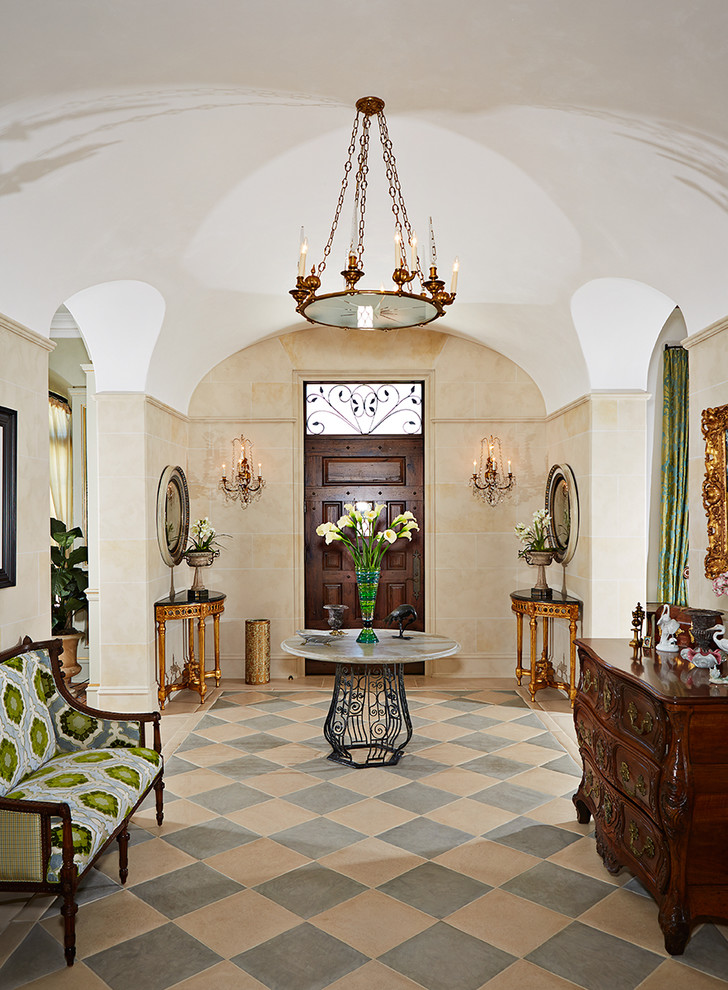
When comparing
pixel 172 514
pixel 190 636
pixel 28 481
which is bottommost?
pixel 190 636

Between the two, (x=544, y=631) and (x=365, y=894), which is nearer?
(x=365, y=894)

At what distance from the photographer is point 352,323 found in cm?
408

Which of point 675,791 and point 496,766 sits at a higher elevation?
point 675,791

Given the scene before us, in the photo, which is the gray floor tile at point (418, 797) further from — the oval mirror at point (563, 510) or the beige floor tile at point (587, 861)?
the oval mirror at point (563, 510)

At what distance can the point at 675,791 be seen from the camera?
2.74m

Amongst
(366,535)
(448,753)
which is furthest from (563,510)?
(448,753)

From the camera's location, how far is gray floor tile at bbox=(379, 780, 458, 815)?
4172mm

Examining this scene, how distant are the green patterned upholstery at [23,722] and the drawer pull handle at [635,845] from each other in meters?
2.53

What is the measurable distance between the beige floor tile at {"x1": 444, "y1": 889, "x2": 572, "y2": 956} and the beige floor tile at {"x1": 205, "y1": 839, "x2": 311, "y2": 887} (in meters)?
0.83

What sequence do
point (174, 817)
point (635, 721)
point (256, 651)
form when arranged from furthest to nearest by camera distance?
point (256, 651) → point (174, 817) → point (635, 721)

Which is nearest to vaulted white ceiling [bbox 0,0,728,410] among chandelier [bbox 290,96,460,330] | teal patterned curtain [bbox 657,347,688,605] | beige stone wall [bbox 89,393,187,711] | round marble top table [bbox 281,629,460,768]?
Answer: chandelier [bbox 290,96,460,330]

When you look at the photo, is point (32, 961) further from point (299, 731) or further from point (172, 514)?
point (172, 514)

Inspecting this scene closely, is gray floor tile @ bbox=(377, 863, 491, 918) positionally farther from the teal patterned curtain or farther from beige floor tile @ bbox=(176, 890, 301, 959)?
the teal patterned curtain

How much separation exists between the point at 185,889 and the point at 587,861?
180 cm
